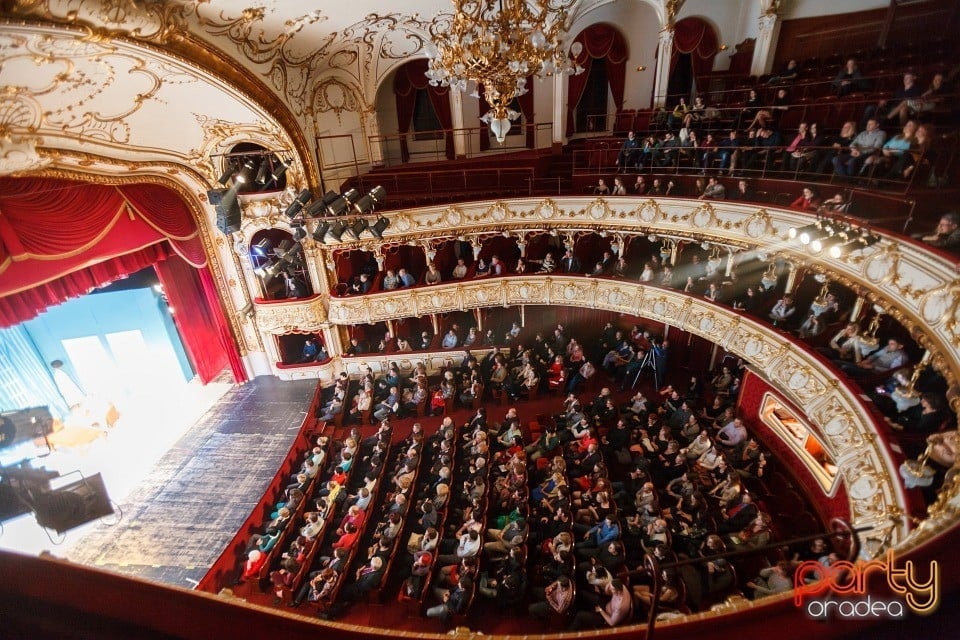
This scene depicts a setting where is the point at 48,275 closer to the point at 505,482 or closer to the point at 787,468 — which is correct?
the point at 505,482

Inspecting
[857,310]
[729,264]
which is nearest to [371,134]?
[729,264]

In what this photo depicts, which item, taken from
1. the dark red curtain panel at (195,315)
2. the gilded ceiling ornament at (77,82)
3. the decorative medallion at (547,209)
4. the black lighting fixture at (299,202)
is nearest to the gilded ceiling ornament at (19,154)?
the gilded ceiling ornament at (77,82)

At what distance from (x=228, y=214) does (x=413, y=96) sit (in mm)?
6379

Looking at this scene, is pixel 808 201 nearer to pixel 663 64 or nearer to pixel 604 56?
pixel 663 64

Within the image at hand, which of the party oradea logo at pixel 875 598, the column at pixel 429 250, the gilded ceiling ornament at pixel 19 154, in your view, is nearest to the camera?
the party oradea logo at pixel 875 598

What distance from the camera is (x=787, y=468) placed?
7.09m

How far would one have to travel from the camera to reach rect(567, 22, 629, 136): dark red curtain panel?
10914 mm

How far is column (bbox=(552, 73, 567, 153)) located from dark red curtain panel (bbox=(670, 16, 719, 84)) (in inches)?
115

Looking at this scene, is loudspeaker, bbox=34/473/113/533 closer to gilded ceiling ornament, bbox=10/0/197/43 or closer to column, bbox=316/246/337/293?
gilded ceiling ornament, bbox=10/0/197/43

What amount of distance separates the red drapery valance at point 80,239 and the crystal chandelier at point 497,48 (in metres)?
6.56

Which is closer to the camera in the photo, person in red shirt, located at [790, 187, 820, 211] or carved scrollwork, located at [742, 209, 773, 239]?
person in red shirt, located at [790, 187, 820, 211]

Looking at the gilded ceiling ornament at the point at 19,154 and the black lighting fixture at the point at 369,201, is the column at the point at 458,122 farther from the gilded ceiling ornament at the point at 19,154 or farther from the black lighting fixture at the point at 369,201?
the gilded ceiling ornament at the point at 19,154

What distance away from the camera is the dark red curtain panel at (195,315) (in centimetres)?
1032

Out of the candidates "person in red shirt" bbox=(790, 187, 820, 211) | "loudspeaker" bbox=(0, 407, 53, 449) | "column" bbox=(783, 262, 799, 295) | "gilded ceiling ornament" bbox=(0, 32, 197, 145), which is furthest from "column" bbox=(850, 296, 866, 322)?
"gilded ceiling ornament" bbox=(0, 32, 197, 145)
